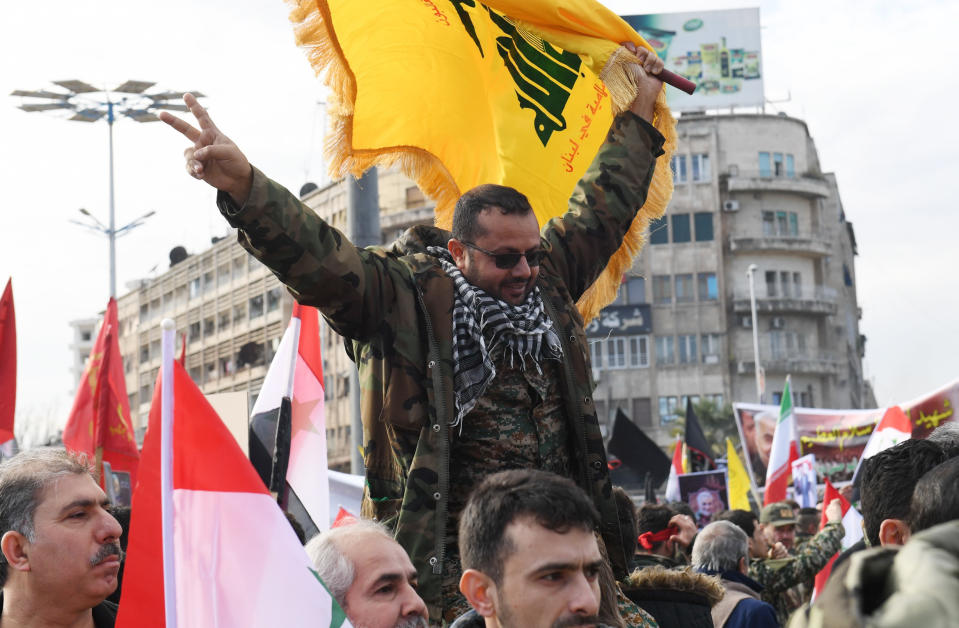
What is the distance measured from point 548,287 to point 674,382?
65.3 meters

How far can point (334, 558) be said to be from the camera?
13.1 feet

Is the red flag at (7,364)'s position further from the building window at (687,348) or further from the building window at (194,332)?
the building window at (194,332)

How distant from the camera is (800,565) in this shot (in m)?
8.64

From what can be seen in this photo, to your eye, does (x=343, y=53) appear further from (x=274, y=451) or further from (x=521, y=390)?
(x=274, y=451)

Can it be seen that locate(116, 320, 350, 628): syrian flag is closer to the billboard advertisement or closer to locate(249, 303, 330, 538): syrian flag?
locate(249, 303, 330, 538): syrian flag

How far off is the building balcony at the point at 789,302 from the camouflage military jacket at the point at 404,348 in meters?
65.4

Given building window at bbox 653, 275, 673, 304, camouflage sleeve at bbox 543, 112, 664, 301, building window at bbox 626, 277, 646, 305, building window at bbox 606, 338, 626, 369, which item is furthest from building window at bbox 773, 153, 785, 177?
camouflage sleeve at bbox 543, 112, 664, 301

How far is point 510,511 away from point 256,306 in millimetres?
76369

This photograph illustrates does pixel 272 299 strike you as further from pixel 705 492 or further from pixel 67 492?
pixel 67 492

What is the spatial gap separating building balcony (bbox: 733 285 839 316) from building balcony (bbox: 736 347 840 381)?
2143 mm

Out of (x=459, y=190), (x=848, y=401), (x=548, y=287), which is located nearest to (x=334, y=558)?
(x=548, y=287)

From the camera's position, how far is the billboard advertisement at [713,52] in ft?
233

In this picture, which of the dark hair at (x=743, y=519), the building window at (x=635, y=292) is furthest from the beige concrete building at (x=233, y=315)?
the dark hair at (x=743, y=519)

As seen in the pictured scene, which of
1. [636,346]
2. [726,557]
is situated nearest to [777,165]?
[636,346]
